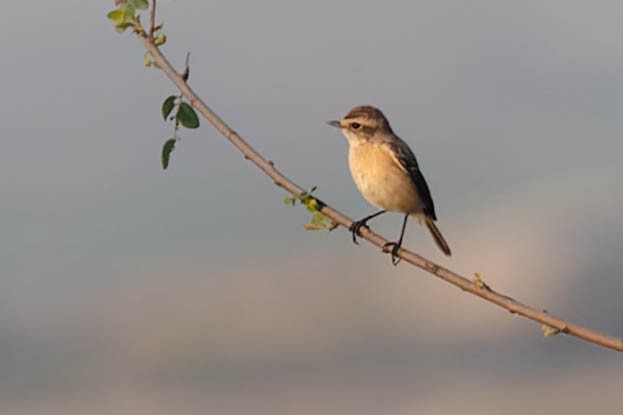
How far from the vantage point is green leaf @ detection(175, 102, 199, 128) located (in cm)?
436

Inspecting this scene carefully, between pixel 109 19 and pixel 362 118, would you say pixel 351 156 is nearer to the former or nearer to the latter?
pixel 362 118

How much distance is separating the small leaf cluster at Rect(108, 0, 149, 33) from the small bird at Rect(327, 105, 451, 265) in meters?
3.79

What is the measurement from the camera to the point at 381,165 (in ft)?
28.1

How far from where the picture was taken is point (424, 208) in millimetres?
8906

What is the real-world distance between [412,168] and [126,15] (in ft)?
14.5

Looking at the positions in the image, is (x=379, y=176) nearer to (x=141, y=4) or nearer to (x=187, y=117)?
(x=141, y=4)

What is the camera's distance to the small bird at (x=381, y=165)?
8.44m

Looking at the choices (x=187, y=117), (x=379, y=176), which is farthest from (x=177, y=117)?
(x=379, y=176)

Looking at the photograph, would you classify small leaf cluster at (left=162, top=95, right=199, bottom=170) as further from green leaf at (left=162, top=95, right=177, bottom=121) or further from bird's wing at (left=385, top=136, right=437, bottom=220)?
bird's wing at (left=385, top=136, right=437, bottom=220)

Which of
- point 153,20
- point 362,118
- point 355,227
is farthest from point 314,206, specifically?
point 362,118

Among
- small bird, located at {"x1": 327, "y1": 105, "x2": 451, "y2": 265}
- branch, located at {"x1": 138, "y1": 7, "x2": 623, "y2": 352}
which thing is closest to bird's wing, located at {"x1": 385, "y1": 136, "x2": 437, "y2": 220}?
small bird, located at {"x1": 327, "y1": 105, "x2": 451, "y2": 265}

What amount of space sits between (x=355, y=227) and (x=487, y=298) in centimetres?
121

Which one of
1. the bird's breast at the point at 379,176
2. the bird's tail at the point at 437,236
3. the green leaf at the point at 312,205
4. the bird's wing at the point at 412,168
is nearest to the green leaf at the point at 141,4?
the green leaf at the point at 312,205

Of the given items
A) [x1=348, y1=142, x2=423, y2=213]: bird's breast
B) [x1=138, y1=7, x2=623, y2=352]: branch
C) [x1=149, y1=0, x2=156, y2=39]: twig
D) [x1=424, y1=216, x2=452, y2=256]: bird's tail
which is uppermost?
[x1=348, y1=142, x2=423, y2=213]: bird's breast
